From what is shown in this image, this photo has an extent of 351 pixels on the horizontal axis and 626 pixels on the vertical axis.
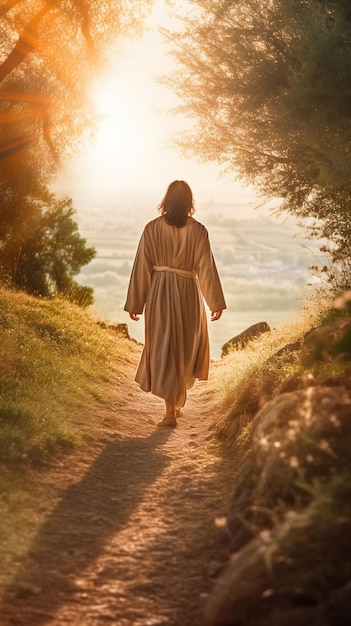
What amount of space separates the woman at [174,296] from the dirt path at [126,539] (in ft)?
3.33

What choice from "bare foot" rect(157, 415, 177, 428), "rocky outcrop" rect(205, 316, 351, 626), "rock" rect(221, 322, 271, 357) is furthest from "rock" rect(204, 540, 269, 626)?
"rock" rect(221, 322, 271, 357)

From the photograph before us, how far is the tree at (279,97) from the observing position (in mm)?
8461

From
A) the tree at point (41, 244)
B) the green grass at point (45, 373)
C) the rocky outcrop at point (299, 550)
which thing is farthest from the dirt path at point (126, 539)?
the tree at point (41, 244)

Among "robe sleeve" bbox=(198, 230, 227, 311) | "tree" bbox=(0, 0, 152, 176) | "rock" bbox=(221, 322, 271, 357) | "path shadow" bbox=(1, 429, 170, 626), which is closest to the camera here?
"path shadow" bbox=(1, 429, 170, 626)

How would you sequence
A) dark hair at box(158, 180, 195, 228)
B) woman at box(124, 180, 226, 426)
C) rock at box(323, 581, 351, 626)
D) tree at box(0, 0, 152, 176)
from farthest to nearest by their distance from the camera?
tree at box(0, 0, 152, 176)
woman at box(124, 180, 226, 426)
dark hair at box(158, 180, 195, 228)
rock at box(323, 581, 351, 626)

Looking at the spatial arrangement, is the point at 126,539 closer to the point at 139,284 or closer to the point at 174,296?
the point at 174,296

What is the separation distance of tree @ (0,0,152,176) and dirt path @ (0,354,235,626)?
9944mm

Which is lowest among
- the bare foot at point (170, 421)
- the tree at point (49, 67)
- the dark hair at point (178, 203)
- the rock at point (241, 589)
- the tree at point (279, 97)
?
the rock at point (241, 589)

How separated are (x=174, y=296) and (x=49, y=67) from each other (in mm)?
9455

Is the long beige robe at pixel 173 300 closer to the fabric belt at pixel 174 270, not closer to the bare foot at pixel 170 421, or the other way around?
the fabric belt at pixel 174 270

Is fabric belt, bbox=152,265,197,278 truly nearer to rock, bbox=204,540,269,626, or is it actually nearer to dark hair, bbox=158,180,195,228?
dark hair, bbox=158,180,195,228

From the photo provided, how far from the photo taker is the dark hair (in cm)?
796

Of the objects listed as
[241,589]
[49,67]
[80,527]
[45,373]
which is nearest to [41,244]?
[49,67]

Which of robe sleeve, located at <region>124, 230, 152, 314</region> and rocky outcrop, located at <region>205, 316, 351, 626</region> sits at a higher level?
robe sleeve, located at <region>124, 230, 152, 314</region>
